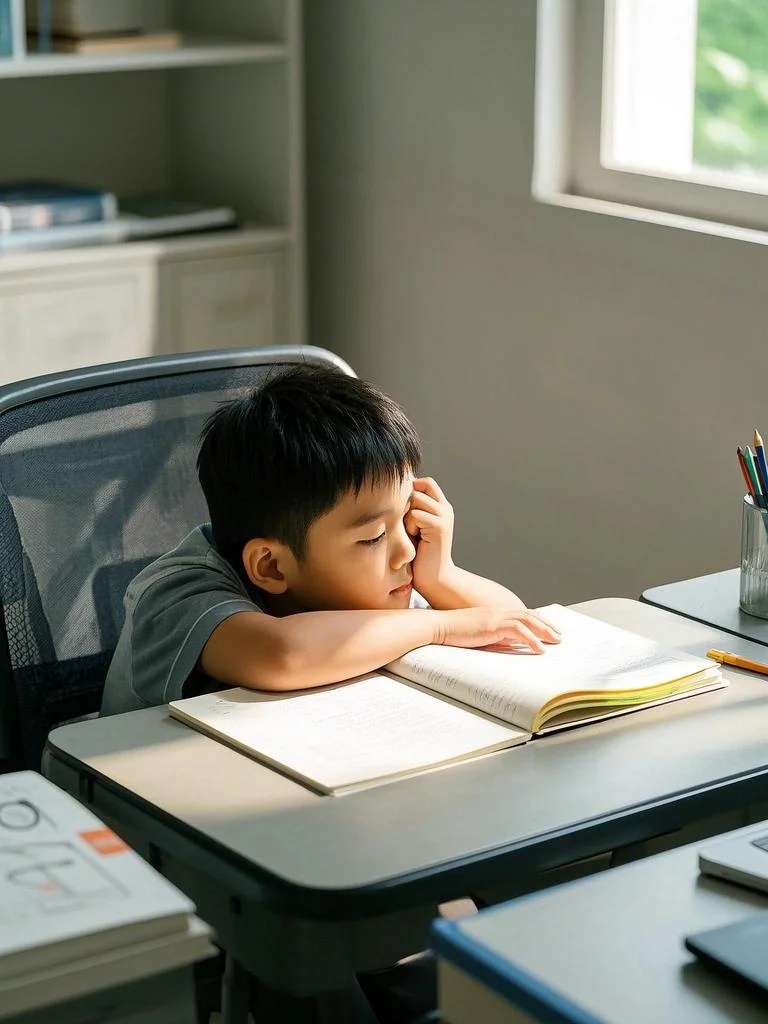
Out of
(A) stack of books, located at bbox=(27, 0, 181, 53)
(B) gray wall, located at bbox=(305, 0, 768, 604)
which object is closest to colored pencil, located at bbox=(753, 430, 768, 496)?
(B) gray wall, located at bbox=(305, 0, 768, 604)

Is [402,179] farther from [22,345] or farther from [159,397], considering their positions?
[159,397]

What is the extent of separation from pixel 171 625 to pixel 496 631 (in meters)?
0.30

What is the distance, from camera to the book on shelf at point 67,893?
2.52ft

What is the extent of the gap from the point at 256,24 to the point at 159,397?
162 cm

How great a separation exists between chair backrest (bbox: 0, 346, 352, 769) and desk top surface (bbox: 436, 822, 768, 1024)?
0.77m

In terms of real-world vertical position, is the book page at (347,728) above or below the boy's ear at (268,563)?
below

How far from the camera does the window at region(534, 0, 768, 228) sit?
8.02 feet

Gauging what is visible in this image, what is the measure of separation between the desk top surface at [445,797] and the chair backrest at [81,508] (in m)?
0.28

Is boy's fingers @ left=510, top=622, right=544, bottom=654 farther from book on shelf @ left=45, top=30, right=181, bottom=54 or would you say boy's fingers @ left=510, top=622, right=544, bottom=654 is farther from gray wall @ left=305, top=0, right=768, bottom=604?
book on shelf @ left=45, top=30, right=181, bottom=54

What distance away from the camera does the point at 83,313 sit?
289 centimetres

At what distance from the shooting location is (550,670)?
1.37 metres

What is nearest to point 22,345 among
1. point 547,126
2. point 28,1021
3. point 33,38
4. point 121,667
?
point 33,38

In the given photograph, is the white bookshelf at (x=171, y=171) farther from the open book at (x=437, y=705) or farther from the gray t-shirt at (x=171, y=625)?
the open book at (x=437, y=705)

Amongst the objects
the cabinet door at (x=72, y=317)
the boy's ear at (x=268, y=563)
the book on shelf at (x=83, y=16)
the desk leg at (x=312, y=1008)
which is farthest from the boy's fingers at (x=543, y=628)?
the book on shelf at (x=83, y=16)
